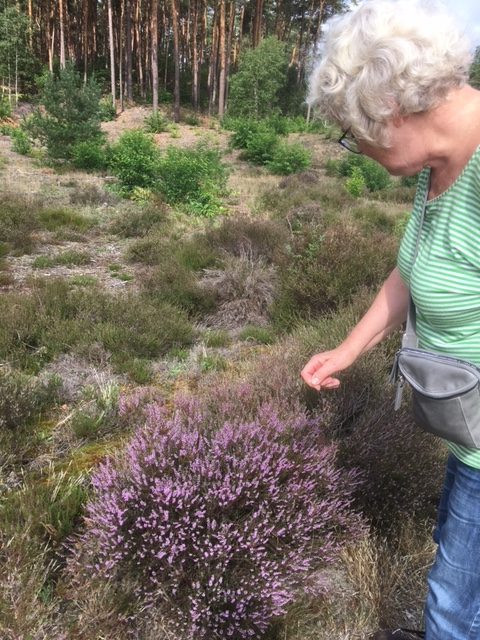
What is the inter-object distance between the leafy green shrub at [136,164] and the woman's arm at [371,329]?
36.2ft

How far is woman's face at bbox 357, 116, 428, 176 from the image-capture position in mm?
1137

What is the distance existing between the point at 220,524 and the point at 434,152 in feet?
4.72

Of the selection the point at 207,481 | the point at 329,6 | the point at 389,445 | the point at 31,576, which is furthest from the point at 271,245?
the point at 329,6

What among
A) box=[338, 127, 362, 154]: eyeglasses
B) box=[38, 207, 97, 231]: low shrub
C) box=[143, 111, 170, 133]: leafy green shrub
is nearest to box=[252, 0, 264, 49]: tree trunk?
box=[143, 111, 170, 133]: leafy green shrub

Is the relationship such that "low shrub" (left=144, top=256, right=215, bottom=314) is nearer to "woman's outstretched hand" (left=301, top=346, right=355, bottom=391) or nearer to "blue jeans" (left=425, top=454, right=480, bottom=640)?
"woman's outstretched hand" (left=301, top=346, right=355, bottom=391)

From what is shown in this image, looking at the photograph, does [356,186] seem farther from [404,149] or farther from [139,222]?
[404,149]

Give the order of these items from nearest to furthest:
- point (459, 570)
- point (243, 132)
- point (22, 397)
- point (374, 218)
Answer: point (459, 570) → point (22, 397) → point (374, 218) → point (243, 132)

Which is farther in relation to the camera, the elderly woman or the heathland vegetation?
Answer: the heathland vegetation

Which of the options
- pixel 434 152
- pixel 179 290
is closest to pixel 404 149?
pixel 434 152

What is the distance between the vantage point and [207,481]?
1898 mm

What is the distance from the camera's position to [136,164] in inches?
473

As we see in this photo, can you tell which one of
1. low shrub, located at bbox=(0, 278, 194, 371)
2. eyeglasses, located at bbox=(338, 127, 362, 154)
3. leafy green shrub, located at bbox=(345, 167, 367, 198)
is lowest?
leafy green shrub, located at bbox=(345, 167, 367, 198)

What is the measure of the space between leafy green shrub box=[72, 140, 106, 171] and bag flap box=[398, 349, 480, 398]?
15077 millimetres

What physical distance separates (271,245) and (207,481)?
5.22 m
